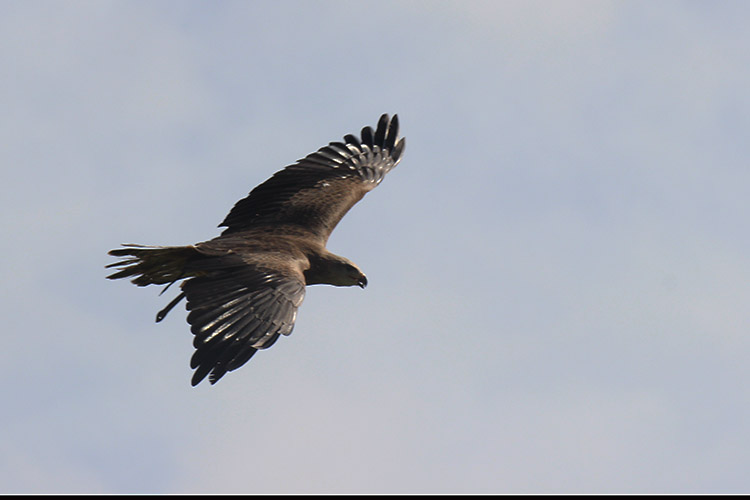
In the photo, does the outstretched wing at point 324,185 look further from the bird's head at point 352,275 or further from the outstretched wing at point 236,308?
the outstretched wing at point 236,308

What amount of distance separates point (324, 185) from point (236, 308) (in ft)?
12.1

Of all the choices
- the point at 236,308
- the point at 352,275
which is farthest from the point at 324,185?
the point at 236,308

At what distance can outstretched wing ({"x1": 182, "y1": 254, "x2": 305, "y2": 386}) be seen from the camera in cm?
941

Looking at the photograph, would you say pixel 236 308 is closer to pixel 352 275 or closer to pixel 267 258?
pixel 267 258

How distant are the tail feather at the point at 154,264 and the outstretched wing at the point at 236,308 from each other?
259 mm

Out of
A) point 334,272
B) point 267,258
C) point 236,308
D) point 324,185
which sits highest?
point 324,185

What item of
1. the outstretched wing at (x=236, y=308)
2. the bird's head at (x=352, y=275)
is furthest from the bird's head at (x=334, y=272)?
the outstretched wing at (x=236, y=308)

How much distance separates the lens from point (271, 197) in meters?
12.8

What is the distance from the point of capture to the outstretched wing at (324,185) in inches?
493

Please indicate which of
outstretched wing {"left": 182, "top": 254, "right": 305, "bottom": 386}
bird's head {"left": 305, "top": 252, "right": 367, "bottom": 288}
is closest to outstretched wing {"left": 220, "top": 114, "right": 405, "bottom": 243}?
bird's head {"left": 305, "top": 252, "right": 367, "bottom": 288}

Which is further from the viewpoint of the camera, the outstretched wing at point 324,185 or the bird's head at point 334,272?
the outstretched wing at point 324,185

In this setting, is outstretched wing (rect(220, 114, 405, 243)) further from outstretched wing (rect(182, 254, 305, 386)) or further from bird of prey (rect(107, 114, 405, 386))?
outstretched wing (rect(182, 254, 305, 386))

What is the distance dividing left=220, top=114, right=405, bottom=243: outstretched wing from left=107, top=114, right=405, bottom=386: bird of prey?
12 mm

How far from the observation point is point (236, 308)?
984 centimetres
